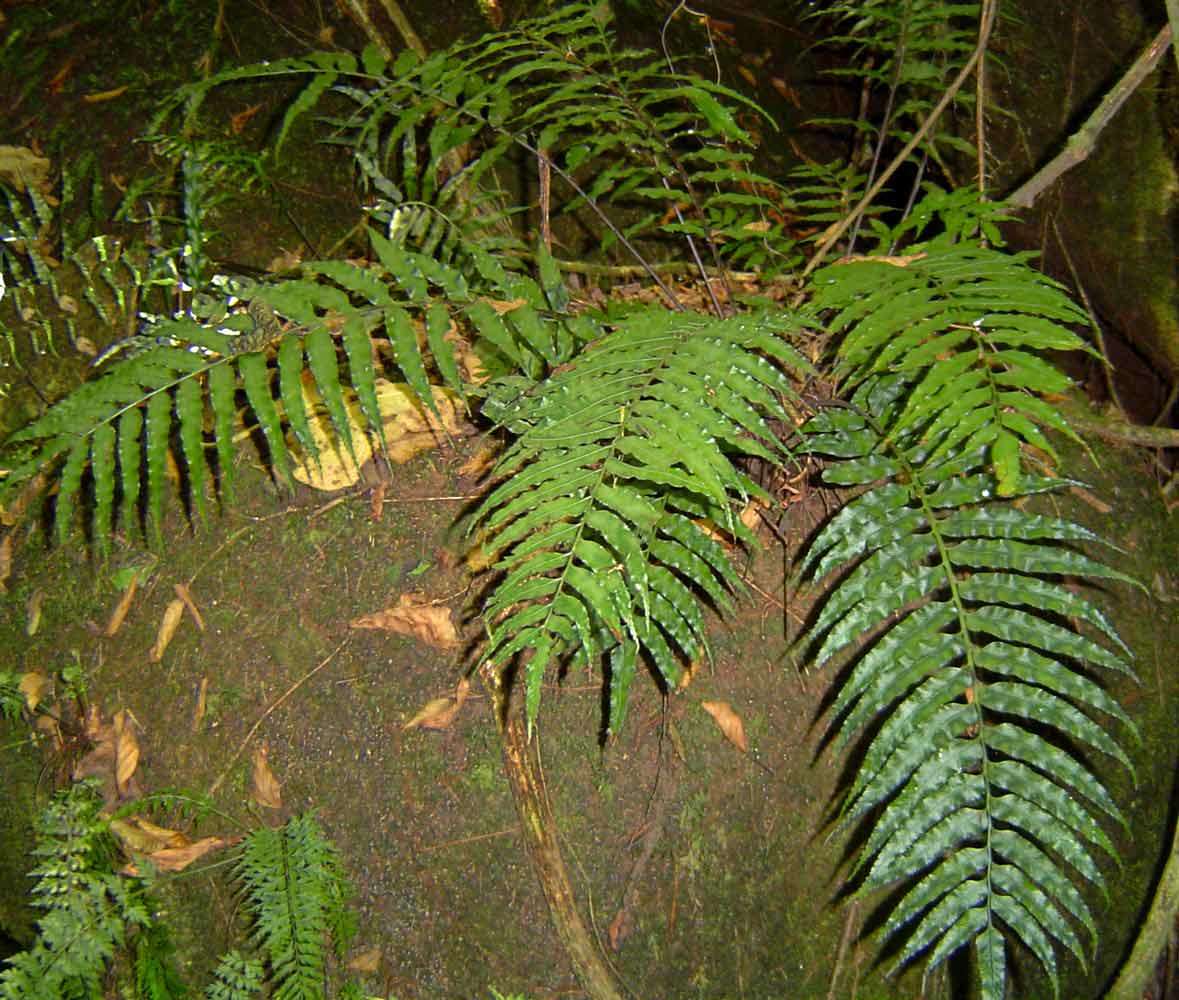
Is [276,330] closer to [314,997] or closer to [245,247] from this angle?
[245,247]

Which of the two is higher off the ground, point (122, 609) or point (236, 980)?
point (122, 609)

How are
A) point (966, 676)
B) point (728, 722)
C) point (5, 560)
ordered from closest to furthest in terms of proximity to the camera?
point (966, 676) < point (728, 722) < point (5, 560)

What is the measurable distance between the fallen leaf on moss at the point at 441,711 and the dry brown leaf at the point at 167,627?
0.71 meters

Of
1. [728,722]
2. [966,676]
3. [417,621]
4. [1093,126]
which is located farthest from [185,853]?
[1093,126]

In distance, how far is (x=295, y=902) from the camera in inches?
80.5

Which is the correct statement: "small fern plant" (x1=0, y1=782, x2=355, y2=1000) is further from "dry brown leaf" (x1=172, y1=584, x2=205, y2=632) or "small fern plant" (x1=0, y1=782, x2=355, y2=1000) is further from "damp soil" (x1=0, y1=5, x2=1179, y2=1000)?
"dry brown leaf" (x1=172, y1=584, x2=205, y2=632)

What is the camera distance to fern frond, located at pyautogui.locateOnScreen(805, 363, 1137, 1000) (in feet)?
5.45

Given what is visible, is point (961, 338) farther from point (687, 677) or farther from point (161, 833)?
point (161, 833)

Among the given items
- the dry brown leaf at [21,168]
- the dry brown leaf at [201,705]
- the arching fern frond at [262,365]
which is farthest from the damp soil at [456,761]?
the dry brown leaf at [21,168]

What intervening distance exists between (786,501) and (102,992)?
211cm

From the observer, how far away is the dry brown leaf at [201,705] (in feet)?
7.66

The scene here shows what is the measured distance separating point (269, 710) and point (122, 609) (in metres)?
0.54

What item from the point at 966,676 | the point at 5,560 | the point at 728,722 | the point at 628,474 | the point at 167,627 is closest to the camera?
the point at 628,474

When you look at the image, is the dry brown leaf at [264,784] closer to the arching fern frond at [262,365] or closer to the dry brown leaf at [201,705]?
the dry brown leaf at [201,705]
